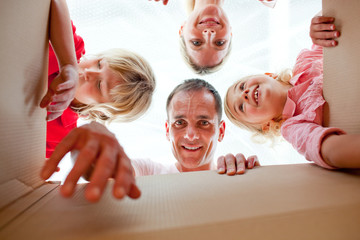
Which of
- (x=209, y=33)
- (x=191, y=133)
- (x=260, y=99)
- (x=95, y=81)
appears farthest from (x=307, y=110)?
(x=95, y=81)

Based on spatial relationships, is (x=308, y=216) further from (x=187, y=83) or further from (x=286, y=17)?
(x=286, y=17)

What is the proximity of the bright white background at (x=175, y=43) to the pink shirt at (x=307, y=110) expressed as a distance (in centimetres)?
37

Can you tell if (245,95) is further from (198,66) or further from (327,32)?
(327,32)

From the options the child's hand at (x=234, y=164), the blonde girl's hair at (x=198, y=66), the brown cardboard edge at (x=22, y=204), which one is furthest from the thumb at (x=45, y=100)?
the blonde girl's hair at (x=198, y=66)

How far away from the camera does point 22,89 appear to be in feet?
1.43

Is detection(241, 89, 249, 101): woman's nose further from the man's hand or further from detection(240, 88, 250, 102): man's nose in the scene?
the man's hand

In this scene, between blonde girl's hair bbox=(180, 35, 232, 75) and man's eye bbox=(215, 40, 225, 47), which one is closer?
man's eye bbox=(215, 40, 225, 47)

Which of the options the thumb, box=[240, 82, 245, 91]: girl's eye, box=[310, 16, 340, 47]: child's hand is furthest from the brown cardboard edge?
box=[240, 82, 245, 91]: girl's eye

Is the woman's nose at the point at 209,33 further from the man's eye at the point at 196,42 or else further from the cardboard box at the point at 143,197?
the cardboard box at the point at 143,197

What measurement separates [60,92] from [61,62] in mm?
139

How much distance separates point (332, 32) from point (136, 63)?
0.94m

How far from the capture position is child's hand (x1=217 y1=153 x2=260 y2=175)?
559mm

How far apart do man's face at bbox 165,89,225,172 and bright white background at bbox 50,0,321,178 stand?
1.23 feet

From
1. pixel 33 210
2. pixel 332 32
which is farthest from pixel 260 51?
pixel 33 210
